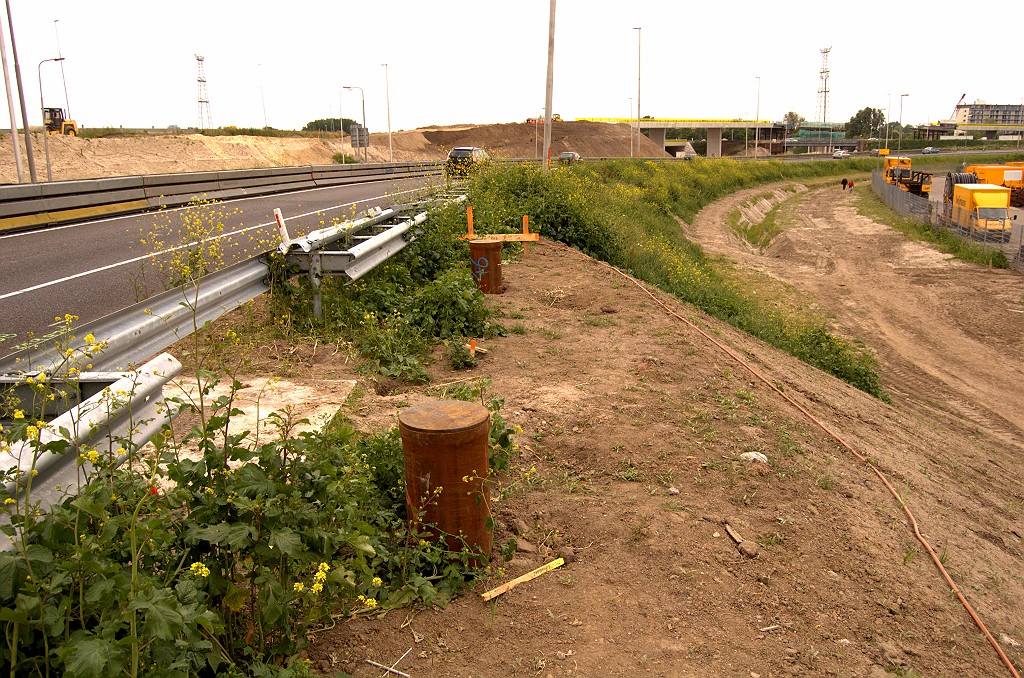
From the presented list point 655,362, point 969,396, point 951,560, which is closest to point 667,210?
point 969,396

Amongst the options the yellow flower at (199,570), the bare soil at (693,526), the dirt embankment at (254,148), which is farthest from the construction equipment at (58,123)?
the yellow flower at (199,570)

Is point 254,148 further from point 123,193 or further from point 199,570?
point 199,570

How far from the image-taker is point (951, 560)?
5.53 meters

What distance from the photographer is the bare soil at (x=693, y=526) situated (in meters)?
3.71

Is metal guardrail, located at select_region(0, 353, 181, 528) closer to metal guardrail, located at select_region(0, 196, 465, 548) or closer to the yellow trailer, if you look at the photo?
metal guardrail, located at select_region(0, 196, 465, 548)

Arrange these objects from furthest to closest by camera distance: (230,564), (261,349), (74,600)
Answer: (261,349), (230,564), (74,600)

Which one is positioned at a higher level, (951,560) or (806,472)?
(806,472)

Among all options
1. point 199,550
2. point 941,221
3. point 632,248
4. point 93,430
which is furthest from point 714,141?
point 93,430

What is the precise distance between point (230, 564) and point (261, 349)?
3942 mm

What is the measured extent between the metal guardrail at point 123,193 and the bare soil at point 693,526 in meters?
5.43

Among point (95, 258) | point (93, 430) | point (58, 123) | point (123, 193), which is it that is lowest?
point (95, 258)

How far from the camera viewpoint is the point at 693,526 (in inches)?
188

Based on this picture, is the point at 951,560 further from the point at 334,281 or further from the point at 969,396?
the point at 969,396

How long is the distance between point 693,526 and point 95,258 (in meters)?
9.54
